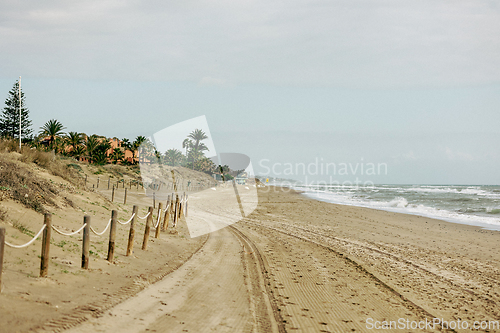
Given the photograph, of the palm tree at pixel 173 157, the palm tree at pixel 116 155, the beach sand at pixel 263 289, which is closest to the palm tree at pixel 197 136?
the palm tree at pixel 173 157

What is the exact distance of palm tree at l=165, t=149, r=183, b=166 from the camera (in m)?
90.5

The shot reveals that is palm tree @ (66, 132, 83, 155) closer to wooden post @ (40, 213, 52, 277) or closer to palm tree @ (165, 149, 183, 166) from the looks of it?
palm tree @ (165, 149, 183, 166)

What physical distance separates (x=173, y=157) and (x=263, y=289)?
8683 cm

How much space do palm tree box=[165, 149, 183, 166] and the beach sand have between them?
7739cm

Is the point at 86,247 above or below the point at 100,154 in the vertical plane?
below

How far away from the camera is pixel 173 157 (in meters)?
92.4

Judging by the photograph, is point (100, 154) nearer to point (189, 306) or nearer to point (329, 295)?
point (189, 306)

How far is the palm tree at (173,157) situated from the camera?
90500 mm

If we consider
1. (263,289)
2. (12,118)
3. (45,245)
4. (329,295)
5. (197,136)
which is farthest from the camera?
(197,136)

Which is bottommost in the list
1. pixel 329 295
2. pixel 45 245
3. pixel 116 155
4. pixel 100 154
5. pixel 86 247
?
pixel 329 295

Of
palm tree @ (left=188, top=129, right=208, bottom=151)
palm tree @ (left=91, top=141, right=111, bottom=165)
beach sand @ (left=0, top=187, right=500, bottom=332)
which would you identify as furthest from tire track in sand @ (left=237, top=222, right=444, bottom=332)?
→ palm tree @ (left=188, top=129, right=208, bottom=151)

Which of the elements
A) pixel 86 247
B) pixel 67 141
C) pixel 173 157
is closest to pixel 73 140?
A: pixel 67 141

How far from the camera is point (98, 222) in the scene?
13.1 m

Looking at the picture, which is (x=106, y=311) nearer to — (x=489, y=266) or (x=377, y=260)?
(x=377, y=260)
